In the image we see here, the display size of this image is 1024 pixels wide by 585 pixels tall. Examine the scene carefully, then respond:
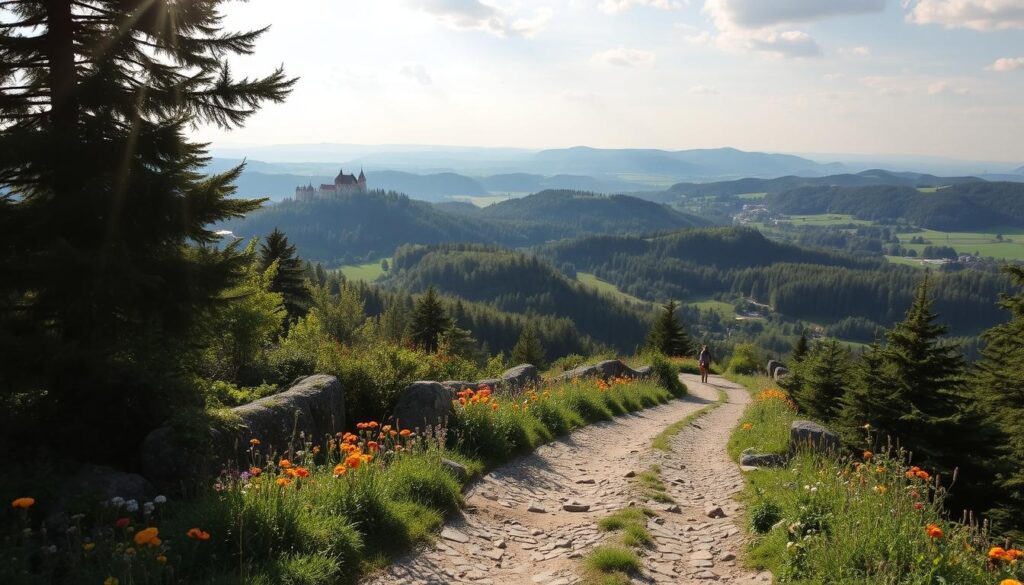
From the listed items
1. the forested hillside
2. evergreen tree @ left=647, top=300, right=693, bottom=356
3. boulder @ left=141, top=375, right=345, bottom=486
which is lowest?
the forested hillside

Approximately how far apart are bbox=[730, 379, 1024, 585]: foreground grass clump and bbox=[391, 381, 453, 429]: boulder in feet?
14.4

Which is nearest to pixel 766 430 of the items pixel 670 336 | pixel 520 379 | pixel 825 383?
pixel 825 383

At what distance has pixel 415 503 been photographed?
6441 mm

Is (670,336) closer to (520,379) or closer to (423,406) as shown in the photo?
(520,379)

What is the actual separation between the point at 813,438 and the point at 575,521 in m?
4.80

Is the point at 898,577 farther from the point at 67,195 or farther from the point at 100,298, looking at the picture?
the point at 67,195

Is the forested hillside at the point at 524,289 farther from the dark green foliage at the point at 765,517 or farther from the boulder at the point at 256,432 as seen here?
the dark green foliage at the point at 765,517

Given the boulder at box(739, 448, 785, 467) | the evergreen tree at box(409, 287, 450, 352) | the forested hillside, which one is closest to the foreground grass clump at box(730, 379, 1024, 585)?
the boulder at box(739, 448, 785, 467)

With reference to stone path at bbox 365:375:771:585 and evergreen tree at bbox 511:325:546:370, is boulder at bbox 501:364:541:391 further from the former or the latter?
evergreen tree at bbox 511:325:546:370

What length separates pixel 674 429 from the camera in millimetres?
14117

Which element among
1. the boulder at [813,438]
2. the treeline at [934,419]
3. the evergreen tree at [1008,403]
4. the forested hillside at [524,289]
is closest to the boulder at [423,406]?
the boulder at [813,438]

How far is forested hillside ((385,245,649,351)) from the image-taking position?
154m

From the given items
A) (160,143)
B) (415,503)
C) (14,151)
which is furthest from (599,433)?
(14,151)

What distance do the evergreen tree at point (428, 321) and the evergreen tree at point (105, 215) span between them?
27.9 meters
